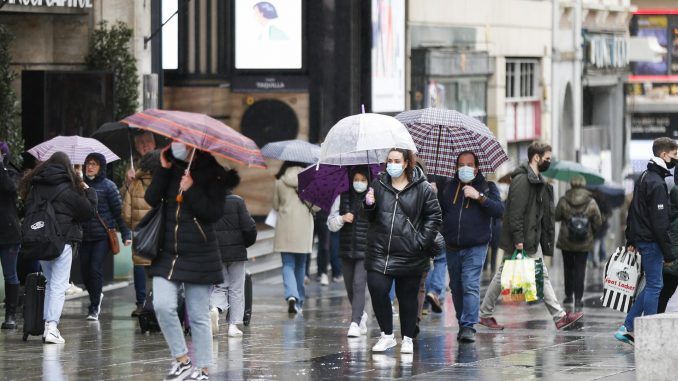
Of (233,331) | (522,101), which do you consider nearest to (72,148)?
(233,331)

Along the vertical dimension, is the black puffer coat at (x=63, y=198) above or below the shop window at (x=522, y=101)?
below

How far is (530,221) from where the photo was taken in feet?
52.6

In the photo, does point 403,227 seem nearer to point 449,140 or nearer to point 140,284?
point 449,140

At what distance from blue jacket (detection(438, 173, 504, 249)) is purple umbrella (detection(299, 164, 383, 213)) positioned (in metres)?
0.72

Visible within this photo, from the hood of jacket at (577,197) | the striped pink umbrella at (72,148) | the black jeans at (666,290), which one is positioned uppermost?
the striped pink umbrella at (72,148)

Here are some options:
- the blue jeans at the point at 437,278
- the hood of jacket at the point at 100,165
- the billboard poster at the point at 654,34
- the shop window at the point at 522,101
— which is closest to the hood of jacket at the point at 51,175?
the hood of jacket at the point at 100,165

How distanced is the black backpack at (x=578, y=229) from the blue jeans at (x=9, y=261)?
7.35 metres

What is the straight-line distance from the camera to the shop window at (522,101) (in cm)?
4088

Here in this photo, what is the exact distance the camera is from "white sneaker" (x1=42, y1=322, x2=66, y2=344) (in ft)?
47.3

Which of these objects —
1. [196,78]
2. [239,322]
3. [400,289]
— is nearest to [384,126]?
[400,289]

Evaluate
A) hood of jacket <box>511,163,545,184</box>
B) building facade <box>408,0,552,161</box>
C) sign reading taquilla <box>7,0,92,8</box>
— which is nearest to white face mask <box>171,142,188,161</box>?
hood of jacket <box>511,163,545,184</box>

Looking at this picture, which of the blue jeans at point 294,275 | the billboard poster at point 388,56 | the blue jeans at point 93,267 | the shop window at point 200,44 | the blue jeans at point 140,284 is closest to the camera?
the blue jeans at point 93,267

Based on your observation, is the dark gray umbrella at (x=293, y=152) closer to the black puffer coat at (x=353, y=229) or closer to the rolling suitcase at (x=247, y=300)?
the rolling suitcase at (x=247, y=300)

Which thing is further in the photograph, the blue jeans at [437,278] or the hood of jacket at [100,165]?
the blue jeans at [437,278]
